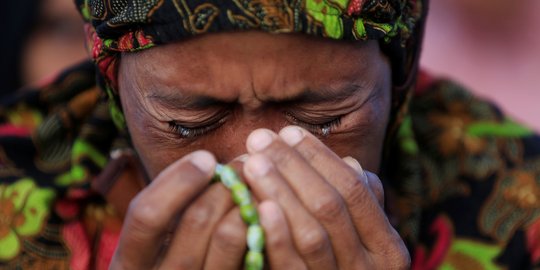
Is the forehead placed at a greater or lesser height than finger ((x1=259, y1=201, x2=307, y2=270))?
greater

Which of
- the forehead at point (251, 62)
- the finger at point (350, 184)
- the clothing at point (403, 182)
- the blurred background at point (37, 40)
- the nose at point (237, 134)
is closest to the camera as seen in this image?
the finger at point (350, 184)

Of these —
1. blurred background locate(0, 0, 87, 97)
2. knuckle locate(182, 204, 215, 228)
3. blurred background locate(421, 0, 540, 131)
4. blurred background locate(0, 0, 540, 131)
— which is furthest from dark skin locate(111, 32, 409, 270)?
blurred background locate(421, 0, 540, 131)

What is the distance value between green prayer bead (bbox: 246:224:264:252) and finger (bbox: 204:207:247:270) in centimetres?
2

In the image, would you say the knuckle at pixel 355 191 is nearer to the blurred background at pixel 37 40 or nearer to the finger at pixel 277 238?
the finger at pixel 277 238

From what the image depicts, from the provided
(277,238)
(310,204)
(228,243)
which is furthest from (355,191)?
(228,243)

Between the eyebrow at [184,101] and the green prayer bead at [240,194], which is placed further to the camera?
the eyebrow at [184,101]

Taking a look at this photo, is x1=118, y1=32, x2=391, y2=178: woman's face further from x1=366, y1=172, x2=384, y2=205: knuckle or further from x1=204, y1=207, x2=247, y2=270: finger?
x1=204, y1=207, x2=247, y2=270: finger

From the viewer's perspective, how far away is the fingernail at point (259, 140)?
1946 mm

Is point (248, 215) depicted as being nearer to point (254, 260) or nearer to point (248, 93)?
point (254, 260)

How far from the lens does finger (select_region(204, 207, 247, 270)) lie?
1857mm

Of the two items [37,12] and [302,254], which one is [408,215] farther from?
[37,12]

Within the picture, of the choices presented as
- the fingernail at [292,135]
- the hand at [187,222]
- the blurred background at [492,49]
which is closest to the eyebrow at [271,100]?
the fingernail at [292,135]

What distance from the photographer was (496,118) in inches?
124

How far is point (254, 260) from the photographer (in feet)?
6.15
